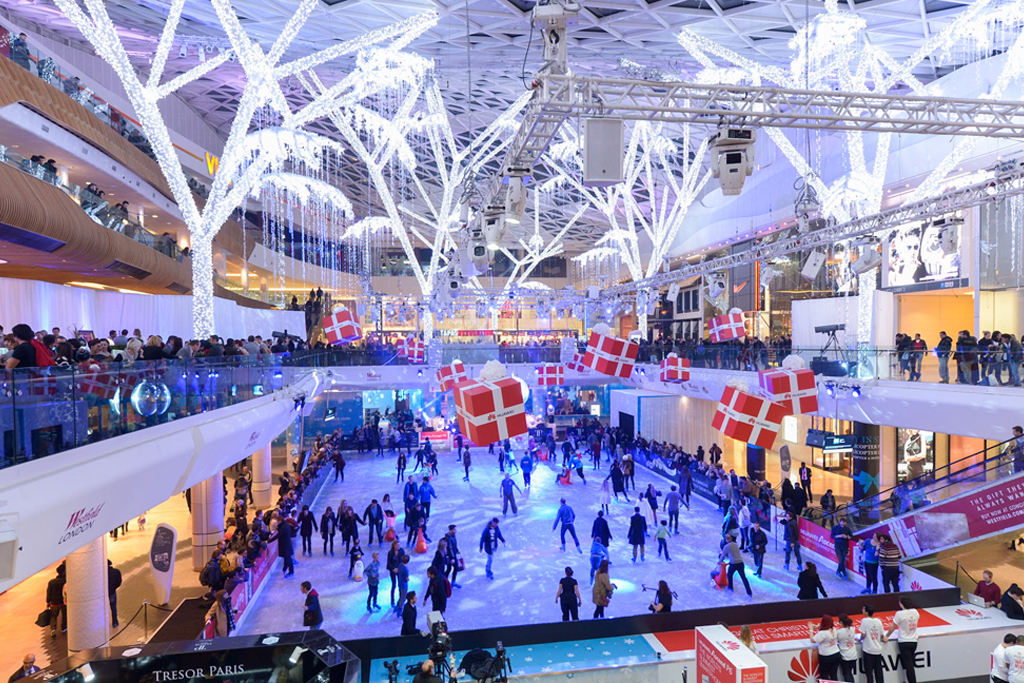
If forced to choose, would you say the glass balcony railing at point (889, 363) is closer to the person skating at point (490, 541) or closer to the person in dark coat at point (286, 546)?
the person skating at point (490, 541)

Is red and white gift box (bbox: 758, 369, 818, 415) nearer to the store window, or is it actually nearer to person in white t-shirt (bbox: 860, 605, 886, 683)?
person in white t-shirt (bbox: 860, 605, 886, 683)

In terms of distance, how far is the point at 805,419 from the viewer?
23.6 metres

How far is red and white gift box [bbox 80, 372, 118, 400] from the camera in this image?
6.50 metres

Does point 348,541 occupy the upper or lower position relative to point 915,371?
lower

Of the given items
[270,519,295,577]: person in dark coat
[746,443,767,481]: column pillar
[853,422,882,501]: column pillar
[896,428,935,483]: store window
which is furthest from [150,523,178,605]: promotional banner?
[896,428,935,483]: store window

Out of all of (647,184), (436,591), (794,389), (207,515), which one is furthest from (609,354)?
(647,184)

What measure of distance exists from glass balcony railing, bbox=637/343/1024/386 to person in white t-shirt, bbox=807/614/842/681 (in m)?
7.50

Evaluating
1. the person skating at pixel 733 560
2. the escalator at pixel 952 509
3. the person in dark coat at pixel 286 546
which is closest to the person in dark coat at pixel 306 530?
the person in dark coat at pixel 286 546

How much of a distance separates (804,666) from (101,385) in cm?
901

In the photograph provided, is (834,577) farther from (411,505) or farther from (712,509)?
(411,505)

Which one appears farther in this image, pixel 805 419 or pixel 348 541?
pixel 805 419

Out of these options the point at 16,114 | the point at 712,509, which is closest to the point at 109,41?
the point at 16,114

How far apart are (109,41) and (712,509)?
17524 millimetres

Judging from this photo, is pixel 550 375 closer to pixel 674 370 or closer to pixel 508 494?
pixel 674 370
